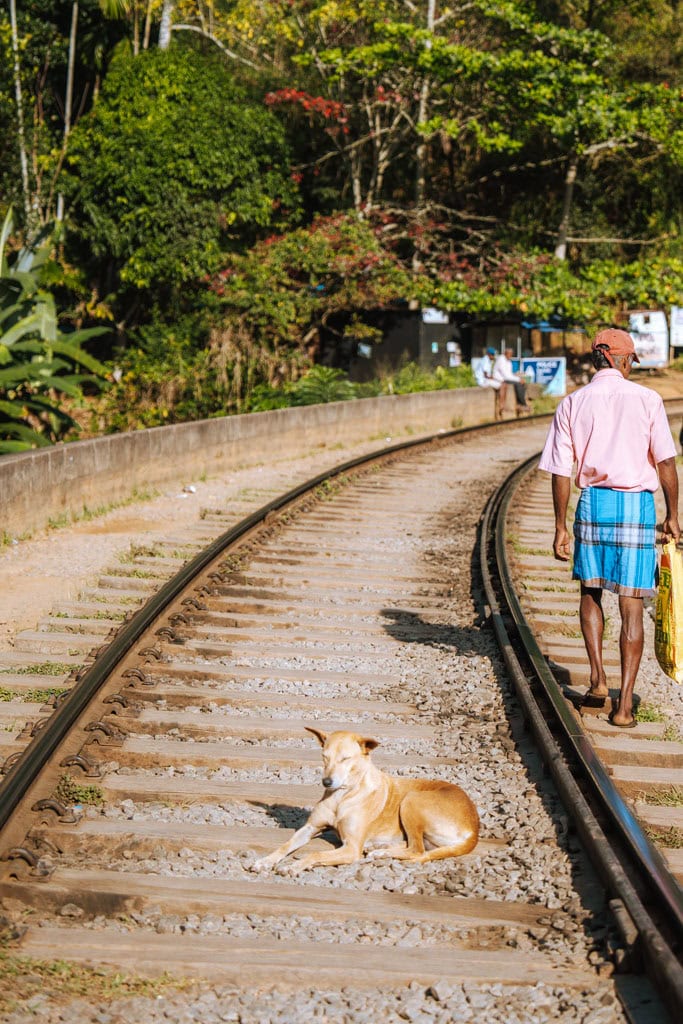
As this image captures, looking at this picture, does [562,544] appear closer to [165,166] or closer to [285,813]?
[285,813]

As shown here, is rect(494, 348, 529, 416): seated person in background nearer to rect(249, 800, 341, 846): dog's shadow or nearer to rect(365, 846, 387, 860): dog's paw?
rect(249, 800, 341, 846): dog's shadow

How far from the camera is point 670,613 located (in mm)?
6074

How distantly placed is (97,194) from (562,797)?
27.7 metres

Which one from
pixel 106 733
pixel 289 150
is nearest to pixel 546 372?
pixel 289 150

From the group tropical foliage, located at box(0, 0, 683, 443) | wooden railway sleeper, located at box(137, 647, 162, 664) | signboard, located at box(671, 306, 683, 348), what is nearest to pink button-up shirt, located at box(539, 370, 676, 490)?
wooden railway sleeper, located at box(137, 647, 162, 664)

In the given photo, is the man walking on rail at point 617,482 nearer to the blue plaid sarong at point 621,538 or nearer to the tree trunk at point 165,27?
the blue plaid sarong at point 621,538

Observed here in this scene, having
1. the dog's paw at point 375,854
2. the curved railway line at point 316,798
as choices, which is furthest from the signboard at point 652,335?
the dog's paw at point 375,854

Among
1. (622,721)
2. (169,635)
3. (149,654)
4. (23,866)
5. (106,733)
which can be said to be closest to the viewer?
(23,866)

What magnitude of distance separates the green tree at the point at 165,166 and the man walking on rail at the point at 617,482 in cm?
2467

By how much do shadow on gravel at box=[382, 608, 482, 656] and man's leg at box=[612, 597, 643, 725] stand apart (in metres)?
1.38

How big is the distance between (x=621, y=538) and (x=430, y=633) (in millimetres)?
2109

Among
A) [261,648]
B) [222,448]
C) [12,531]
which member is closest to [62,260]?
[222,448]

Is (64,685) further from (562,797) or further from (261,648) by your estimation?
(562,797)

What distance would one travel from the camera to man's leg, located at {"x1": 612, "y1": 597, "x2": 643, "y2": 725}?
606 cm
